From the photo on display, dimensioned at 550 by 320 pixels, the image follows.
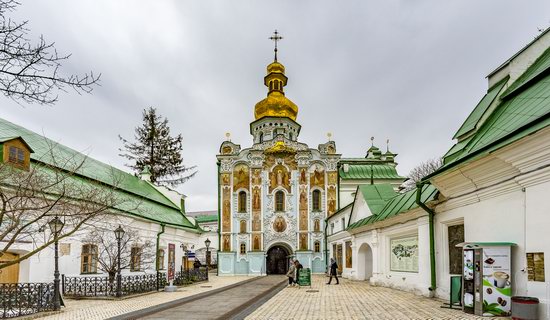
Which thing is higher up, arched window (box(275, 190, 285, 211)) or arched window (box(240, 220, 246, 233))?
arched window (box(275, 190, 285, 211))

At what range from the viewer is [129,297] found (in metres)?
16.5

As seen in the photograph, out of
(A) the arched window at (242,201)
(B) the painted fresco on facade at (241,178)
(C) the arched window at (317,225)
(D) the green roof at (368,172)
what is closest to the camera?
(C) the arched window at (317,225)

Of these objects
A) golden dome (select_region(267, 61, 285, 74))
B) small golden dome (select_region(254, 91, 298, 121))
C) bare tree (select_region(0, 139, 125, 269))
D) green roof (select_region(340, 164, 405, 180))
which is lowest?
bare tree (select_region(0, 139, 125, 269))

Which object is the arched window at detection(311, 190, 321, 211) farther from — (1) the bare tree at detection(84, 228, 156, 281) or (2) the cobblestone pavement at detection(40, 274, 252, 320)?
(2) the cobblestone pavement at detection(40, 274, 252, 320)

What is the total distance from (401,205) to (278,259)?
2135 centimetres

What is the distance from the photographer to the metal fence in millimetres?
11305

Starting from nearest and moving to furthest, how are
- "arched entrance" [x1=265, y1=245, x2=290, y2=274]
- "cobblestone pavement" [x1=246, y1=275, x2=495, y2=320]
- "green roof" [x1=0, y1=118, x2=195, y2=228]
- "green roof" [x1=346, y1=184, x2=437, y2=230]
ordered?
1. "cobblestone pavement" [x1=246, y1=275, x2=495, y2=320]
2. "green roof" [x1=346, y1=184, x2=437, y2=230]
3. "green roof" [x1=0, y1=118, x2=195, y2=228]
4. "arched entrance" [x1=265, y1=245, x2=290, y2=274]

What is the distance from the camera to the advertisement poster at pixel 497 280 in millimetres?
9289

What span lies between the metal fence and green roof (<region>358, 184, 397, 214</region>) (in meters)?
13.9

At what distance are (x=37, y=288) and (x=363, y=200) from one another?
1560cm

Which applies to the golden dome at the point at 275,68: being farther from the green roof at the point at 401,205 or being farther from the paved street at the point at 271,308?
the paved street at the point at 271,308

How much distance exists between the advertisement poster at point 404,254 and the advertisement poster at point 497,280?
20.8ft

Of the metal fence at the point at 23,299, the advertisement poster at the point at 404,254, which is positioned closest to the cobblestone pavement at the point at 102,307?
the metal fence at the point at 23,299

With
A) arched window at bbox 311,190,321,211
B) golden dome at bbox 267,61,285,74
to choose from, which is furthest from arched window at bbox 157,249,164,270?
golden dome at bbox 267,61,285,74
